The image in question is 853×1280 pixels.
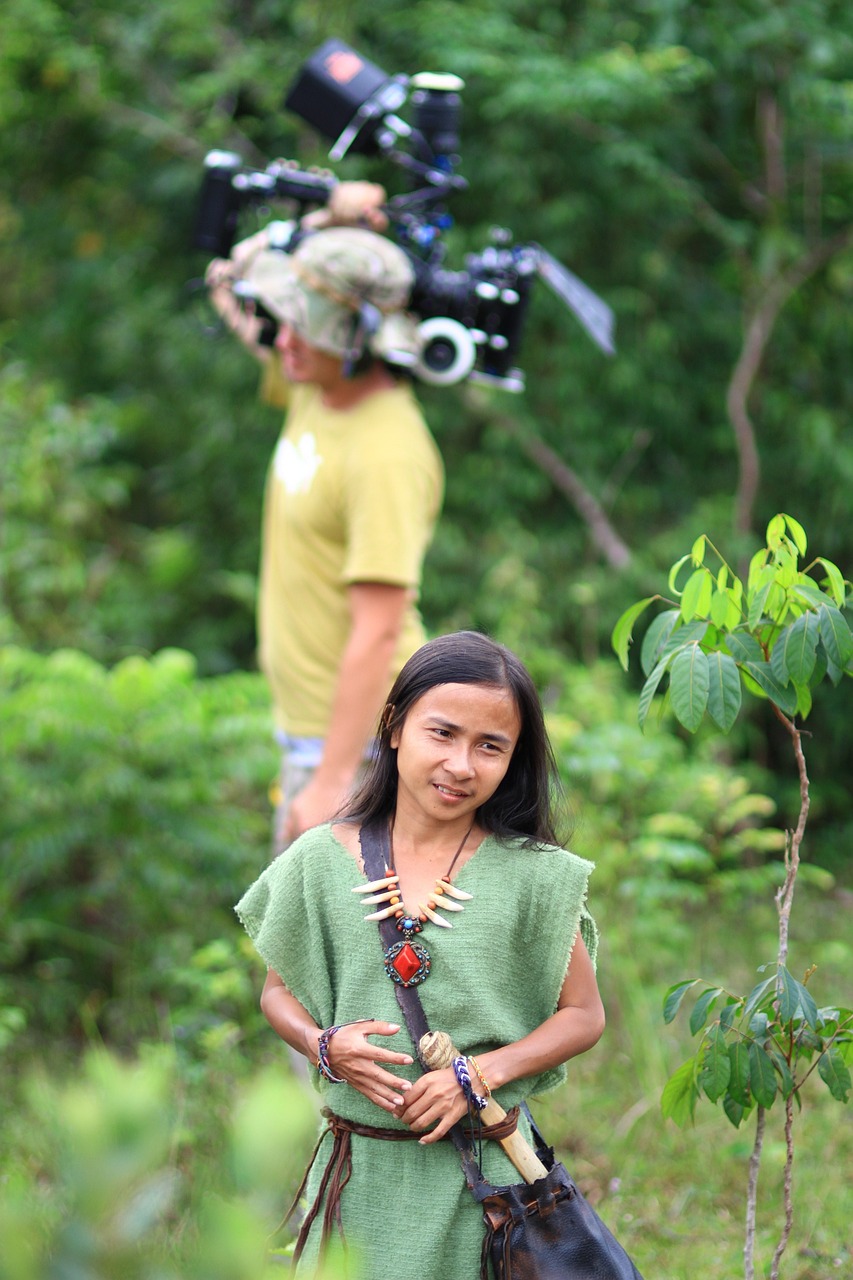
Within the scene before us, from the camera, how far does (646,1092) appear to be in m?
3.71

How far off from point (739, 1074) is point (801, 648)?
60cm

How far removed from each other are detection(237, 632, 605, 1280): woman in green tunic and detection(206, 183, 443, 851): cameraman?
3.39ft

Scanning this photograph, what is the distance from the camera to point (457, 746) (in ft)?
6.23

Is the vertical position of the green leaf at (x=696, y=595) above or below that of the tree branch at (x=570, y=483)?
above

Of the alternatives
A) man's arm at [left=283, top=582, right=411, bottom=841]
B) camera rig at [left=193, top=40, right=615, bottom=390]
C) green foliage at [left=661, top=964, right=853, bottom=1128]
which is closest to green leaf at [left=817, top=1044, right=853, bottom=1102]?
green foliage at [left=661, top=964, right=853, bottom=1128]

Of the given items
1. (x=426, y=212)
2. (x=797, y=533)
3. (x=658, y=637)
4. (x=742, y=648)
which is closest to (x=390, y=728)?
(x=658, y=637)

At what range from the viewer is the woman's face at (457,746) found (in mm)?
1896

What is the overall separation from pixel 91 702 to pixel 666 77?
10.7 feet

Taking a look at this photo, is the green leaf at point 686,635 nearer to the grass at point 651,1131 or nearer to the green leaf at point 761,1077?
the green leaf at point 761,1077

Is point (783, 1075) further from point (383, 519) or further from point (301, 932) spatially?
point (383, 519)

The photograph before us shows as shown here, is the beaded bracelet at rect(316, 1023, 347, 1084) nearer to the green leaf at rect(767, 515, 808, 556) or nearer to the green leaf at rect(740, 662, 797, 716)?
the green leaf at rect(740, 662, 797, 716)

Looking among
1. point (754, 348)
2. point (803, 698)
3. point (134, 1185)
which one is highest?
point (134, 1185)

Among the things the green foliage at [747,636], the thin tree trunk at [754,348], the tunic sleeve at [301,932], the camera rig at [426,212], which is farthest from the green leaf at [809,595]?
the thin tree trunk at [754,348]

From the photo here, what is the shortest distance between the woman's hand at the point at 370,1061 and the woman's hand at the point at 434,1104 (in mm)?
12
